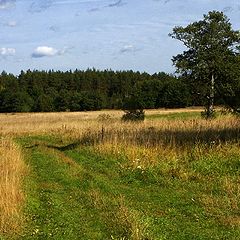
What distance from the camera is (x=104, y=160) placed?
669 inches

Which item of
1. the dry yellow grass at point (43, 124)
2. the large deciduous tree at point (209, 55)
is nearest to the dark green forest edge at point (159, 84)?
the large deciduous tree at point (209, 55)

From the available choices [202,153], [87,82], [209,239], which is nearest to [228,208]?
[209,239]

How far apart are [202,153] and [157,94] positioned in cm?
8570

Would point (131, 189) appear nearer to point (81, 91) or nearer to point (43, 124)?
point (43, 124)

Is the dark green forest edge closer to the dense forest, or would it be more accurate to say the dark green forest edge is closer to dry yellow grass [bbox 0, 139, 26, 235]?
the dense forest

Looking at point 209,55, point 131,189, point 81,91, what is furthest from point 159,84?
point 131,189

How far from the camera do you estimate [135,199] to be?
35.5ft

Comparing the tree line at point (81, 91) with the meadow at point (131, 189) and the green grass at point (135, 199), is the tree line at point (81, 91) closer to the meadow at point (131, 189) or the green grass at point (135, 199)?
the meadow at point (131, 189)

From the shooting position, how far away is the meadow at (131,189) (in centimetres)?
826

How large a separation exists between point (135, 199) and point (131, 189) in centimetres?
128

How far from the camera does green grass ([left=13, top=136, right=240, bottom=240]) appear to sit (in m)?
8.12

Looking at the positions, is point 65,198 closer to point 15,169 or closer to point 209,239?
point 15,169

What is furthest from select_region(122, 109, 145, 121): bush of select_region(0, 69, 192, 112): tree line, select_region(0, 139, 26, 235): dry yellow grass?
select_region(0, 69, 192, 112): tree line

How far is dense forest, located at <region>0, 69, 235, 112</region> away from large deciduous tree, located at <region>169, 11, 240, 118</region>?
39.2m
